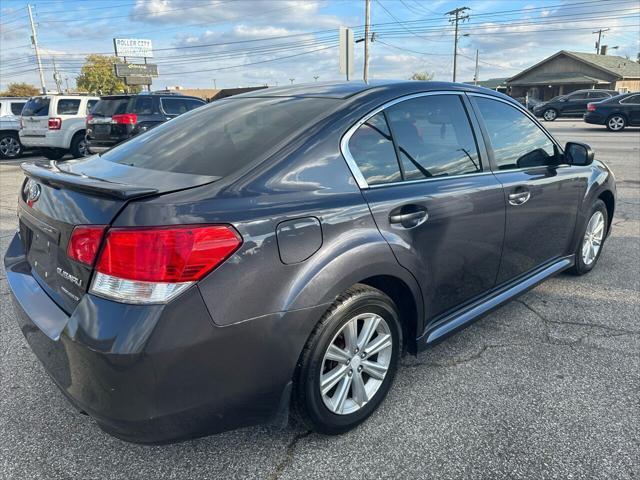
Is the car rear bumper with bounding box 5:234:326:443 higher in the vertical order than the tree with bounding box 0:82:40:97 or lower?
higher

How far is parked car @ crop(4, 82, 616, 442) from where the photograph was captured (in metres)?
1.71

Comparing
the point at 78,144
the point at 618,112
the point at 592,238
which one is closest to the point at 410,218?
the point at 592,238

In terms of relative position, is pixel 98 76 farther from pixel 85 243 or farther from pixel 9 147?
pixel 85 243

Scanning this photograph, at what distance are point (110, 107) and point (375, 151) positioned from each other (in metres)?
11.1

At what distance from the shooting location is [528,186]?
3193 mm

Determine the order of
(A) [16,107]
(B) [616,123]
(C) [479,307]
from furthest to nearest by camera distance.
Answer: (B) [616,123], (A) [16,107], (C) [479,307]

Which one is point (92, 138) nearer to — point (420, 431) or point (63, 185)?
point (63, 185)

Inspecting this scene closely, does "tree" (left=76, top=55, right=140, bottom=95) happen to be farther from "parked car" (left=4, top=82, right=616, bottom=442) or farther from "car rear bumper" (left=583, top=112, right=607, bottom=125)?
"parked car" (left=4, top=82, right=616, bottom=442)

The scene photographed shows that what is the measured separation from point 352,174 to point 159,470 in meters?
1.60

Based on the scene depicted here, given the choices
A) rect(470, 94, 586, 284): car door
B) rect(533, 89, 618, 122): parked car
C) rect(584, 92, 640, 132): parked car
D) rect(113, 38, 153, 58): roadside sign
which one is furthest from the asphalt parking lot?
rect(113, 38, 153, 58): roadside sign

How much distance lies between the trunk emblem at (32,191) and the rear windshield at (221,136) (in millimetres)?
401

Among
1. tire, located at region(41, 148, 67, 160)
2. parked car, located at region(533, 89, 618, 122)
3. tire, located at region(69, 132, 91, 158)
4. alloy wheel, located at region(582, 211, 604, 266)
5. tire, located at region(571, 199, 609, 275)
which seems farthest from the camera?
parked car, located at region(533, 89, 618, 122)

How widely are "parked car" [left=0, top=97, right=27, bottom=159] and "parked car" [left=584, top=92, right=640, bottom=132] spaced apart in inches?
854

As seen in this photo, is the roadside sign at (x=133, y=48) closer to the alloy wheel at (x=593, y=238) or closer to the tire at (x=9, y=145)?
the tire at (x=9, y=145)
